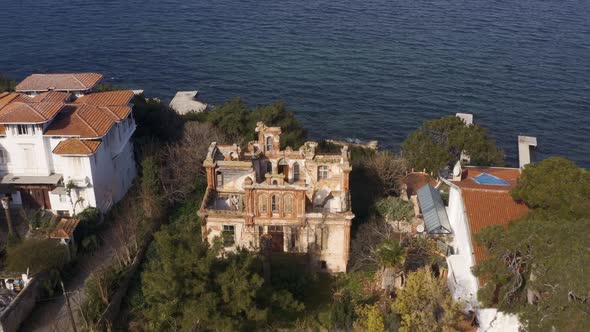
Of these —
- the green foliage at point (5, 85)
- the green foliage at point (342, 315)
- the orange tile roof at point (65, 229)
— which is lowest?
the green foliage at point (342, 315)

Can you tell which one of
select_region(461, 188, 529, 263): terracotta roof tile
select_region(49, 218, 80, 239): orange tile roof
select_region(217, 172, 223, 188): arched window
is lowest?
select_region(49, 218, 80, 239): orange tile roof

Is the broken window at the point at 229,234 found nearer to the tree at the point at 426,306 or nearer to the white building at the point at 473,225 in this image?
the tree at the point at 426,306

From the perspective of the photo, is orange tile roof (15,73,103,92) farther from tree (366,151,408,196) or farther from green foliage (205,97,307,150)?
tree (366,151,408,196)

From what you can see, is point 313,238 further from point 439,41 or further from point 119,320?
point 439,41

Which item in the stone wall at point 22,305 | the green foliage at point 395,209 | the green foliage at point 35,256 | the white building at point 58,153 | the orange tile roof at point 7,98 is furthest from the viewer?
the orange tile roof at point 7,98

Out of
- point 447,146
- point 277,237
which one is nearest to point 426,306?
point 277,237

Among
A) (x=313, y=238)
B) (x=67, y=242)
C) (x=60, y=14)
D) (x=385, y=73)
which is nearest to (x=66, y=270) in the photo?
(x=67, y=242)

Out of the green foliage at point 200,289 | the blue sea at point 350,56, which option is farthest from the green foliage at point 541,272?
the blue sea at point 350,56

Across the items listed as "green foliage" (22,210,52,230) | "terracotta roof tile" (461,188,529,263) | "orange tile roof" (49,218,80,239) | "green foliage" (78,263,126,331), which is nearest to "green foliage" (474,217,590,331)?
"terracotta roof tile" (461,188,529,263)
